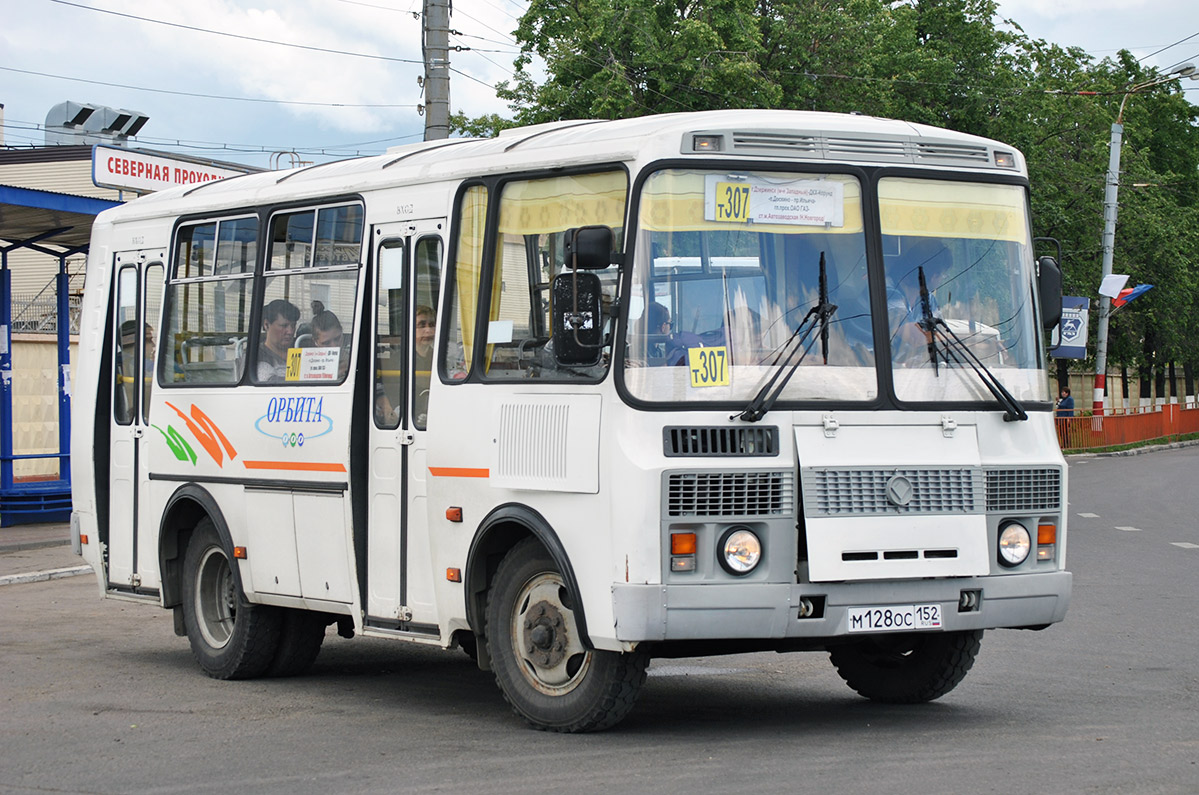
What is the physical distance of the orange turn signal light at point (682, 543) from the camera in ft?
24.0

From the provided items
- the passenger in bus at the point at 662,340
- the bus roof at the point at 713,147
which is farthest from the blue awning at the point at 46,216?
the passenger in bus at the point at 662,340

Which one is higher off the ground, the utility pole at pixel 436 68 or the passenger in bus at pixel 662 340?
the utility pole at pixel 436 68

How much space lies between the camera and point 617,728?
8.05 meters

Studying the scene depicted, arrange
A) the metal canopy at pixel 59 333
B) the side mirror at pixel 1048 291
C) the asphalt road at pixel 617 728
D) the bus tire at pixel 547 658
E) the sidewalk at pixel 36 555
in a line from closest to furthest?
the asphalt road at pixel 617 728 → the bus tire at pixel 547 658 → the side mirror at pixel 1048 291 → the sidewalk at pixel 36 555 → the metal canopy at pixel 59 333

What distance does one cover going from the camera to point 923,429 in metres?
7.87

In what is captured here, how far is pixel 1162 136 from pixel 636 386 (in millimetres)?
64667

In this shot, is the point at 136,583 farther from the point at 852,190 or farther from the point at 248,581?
the point at 852,190

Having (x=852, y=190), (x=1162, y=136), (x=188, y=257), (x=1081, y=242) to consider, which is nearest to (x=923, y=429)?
(x=852, y=190)

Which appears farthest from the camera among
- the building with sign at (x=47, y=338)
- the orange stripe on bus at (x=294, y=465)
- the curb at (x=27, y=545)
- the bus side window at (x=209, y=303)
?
the building with sign at (x=47, y=338)

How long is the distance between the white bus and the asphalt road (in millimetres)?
451

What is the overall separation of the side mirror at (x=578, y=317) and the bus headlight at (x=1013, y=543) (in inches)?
85.5

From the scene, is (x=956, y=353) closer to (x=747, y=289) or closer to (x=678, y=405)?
(x=747, y=289)

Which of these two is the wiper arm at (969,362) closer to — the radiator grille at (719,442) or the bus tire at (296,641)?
the radiator grille at (719,442)

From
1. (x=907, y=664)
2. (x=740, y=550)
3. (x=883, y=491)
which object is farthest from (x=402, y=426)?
(x=907, y=664)
